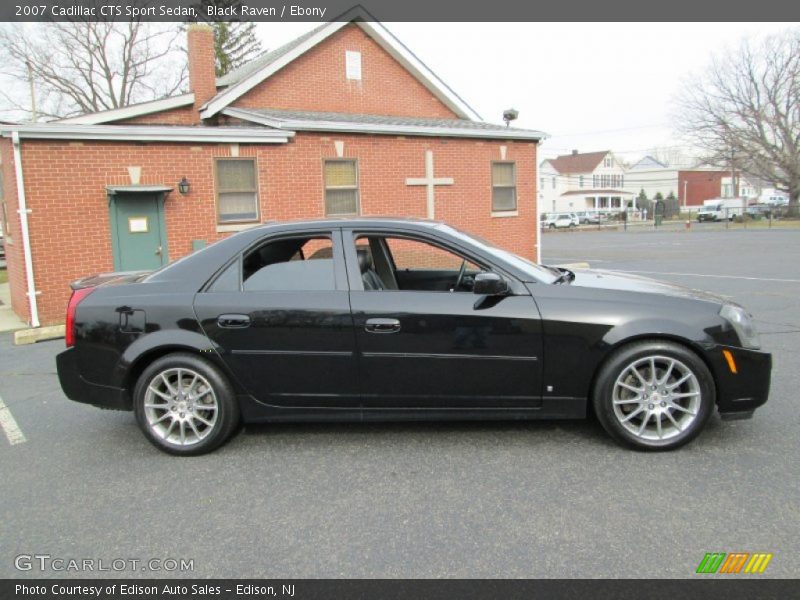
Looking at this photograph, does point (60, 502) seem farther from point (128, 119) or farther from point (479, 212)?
point (128, 119)

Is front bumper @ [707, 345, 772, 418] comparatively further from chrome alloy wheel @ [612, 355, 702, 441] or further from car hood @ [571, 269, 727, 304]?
car hood @ [571, 269, 727, 304]

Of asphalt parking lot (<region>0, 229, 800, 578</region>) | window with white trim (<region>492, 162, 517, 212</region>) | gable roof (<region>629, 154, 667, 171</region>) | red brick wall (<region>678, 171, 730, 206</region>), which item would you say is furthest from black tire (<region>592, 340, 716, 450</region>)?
gable roof (<region>629, 154, 667, 171</region>)

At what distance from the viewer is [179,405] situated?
13.5 feet

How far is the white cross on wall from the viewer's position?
13.3 meters

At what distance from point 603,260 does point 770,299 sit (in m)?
10.1

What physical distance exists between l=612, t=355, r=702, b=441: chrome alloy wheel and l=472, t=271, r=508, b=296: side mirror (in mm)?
930

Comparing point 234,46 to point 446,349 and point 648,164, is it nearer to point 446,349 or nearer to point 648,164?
point 446,349

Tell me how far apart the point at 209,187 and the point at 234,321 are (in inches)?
312

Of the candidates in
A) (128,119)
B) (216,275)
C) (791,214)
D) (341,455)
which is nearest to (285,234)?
(216,275)

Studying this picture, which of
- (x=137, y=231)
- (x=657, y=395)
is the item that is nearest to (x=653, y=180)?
(x=137, y=231)

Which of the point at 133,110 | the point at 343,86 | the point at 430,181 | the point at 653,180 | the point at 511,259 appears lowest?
the point at 511,259

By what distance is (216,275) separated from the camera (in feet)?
13.7

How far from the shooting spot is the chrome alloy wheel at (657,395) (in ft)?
12.6

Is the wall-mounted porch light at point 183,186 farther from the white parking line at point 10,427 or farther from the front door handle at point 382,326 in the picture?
the front door handle at point 382,326
